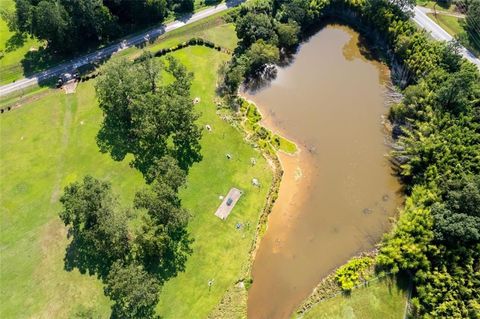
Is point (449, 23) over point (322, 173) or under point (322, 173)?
over

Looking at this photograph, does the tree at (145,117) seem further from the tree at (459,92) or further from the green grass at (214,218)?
the tree at (459,92)

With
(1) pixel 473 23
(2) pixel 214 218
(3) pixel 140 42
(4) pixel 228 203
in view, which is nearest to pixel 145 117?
(4) pixel 228 203

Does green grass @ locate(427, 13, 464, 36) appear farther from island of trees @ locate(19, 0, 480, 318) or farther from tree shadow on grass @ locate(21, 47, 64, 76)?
tree shadow on grass @ locate(21, 47, 64, 76)

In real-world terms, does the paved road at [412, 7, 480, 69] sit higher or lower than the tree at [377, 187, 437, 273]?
higher

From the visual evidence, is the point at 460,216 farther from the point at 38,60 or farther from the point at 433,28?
the point at 38,60

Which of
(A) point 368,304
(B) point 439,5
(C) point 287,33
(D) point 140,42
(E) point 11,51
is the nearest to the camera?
(A) point 368,304

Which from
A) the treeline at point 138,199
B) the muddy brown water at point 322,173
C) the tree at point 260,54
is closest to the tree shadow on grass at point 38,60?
the treeline at point 138,199

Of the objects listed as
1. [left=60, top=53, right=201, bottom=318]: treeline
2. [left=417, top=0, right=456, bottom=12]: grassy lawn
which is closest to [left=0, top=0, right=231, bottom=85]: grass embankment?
[left=60, top=53, right=201, bottom=318]: treeline

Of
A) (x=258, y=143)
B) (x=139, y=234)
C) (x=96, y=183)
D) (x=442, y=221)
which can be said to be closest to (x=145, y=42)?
(x=258, y=143)
